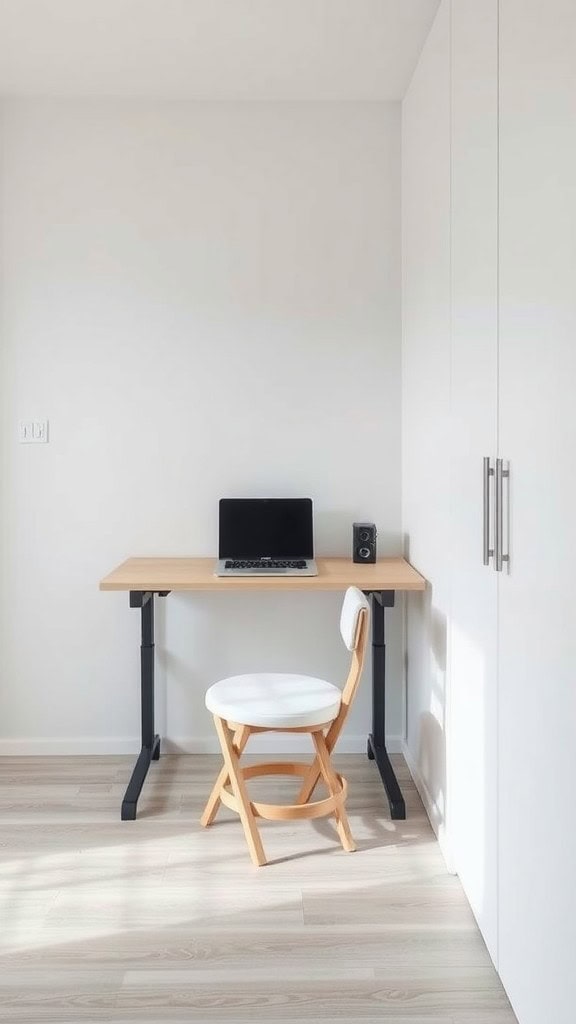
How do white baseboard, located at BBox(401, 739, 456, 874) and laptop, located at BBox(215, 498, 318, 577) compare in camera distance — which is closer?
white baseboard, located at BBox(401, 739, 456, 874)

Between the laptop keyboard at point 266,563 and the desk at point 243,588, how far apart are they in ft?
0.24

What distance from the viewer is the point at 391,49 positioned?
2895 millimetres

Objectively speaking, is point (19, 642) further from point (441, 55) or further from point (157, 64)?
point (441, 55)

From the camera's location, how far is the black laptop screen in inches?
128

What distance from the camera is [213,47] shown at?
287 cm

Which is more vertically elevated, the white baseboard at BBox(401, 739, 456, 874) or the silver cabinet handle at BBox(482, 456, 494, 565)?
the silver cabinet handle at BBox(482, 456, 494, 565)

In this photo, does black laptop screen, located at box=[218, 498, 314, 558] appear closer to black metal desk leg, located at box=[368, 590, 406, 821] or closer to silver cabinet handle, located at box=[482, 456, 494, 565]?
black metal desk leg, located at box=[368, 590, 406, 821]

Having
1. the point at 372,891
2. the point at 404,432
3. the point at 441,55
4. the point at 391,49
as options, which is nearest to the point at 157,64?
the point at 391,49

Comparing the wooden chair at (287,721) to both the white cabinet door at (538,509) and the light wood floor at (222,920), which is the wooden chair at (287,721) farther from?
the white cabinet door at (538,509)

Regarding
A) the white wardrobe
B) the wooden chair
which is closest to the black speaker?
the white wardrobe

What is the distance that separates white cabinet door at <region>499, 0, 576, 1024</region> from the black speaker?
1264 millimetres

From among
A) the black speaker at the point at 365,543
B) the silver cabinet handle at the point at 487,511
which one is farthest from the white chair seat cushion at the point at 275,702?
the silver cabinet handle at the point at 487,511

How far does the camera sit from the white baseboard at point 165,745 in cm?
340

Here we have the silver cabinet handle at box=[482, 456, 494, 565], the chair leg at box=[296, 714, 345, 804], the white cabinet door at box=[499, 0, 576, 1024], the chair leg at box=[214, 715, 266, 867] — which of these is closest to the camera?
the white cabinet door at box=[499, 0, 576, 1024]
